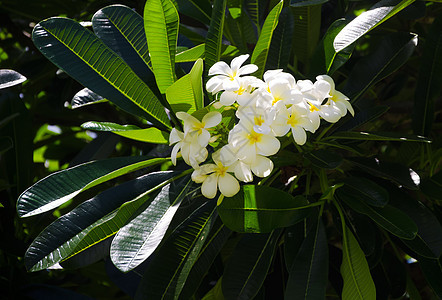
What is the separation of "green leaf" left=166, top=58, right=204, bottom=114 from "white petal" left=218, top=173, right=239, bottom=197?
125mm

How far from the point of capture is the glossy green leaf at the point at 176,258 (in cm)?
95

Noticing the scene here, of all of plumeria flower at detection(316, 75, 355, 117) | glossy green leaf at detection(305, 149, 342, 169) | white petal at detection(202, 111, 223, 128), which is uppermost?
white petal at detection(202, 111, 223, 128)

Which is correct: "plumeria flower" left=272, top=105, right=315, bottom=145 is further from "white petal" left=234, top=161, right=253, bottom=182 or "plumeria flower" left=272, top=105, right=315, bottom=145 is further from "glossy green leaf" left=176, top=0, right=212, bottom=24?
"glossy green leaf" left=176, top=0, right=212, bottom=24

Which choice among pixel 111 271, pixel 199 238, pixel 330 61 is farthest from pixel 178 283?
pixel 330 61

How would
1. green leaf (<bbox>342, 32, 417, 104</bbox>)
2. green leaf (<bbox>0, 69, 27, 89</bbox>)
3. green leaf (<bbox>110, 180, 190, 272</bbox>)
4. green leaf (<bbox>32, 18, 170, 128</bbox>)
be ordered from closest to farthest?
green leaf (<bbox>110, 180, 190, 272</bbox>) < green leaf (<bbox>32, 18, 170, 128</bbox>) < green leaf (<bbox>0, 69, 27, 89</bbox>) < green leaf (<bbox>342, 32, 417, 104</bbox>)

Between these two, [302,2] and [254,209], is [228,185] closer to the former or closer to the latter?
[254,209]

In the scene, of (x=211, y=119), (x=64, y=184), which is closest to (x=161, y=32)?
(x=211, y=119)

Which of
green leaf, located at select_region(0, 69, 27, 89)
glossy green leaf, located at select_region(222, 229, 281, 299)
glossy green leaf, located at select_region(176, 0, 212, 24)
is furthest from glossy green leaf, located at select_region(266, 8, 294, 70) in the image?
green leaf, located at select_region(0, 69, 27, 89)

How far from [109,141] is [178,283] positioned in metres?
0.60

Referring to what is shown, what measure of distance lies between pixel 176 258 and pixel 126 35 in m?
0.42

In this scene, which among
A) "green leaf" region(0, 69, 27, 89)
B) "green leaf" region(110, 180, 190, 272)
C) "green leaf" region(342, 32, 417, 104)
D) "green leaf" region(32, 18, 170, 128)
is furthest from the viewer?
"green leaf" region(342, 32, 417, 104)

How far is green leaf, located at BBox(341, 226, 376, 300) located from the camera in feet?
3.18

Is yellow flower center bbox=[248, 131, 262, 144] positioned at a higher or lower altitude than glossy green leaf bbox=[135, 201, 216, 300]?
higher

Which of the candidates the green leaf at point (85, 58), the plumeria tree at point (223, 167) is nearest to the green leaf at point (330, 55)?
the plumeria tree at point (223, 167)
